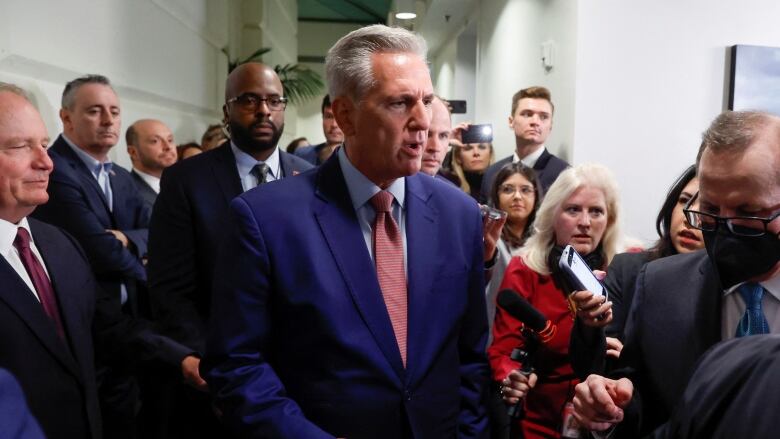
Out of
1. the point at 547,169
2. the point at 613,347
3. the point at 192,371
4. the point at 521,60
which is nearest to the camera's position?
the point at 613,347

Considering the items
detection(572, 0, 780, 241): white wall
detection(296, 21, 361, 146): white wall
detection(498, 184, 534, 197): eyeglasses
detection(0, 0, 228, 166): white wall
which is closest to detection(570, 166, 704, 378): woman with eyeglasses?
detection(498, 184, 534, 197): eyeglasses

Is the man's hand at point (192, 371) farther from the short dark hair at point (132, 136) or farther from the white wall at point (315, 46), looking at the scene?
the white wall at point (315, 46)

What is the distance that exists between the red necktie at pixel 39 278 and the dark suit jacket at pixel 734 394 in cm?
145

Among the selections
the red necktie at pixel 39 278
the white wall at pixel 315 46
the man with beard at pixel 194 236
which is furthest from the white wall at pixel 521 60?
the white wall at pixel 315 46

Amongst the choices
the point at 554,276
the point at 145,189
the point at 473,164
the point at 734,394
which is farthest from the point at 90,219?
the point at 473,164

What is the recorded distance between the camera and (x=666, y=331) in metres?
1.42

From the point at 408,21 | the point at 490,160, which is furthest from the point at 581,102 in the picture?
the point at 408,21

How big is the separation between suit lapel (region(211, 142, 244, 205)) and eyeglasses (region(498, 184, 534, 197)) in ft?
4.44

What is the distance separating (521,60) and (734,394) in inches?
194

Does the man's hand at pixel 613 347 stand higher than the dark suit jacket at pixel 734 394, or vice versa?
the dark suit jacket at pixel 734 394

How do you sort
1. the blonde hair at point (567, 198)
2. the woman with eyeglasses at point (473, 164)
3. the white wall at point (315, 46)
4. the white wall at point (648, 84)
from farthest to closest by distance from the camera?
the white wall at point (315, 46) → the woman with eyeglasses at point (473, 164) → the white wall at point (648, 84) → the blonde hair at point (567, 198)

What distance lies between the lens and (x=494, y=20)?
6484mm

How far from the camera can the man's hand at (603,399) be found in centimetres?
138

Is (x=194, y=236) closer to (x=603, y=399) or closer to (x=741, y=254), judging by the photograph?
(x=603, y=399)
